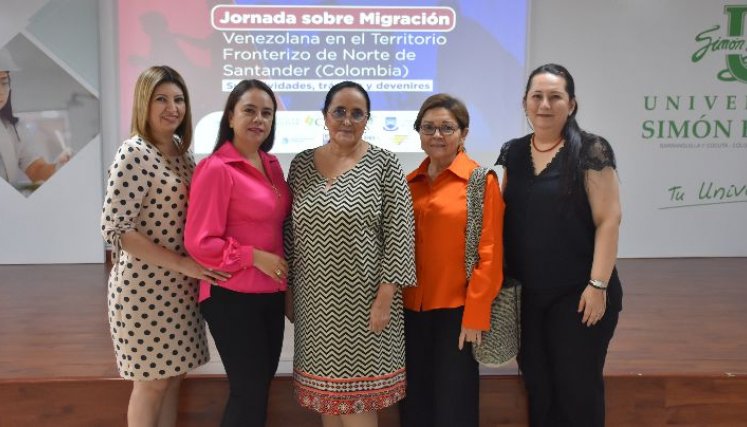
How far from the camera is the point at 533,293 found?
2.15m

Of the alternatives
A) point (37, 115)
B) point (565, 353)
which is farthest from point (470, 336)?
point (37, 115)

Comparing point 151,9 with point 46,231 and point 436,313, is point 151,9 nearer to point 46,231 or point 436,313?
point 46,231

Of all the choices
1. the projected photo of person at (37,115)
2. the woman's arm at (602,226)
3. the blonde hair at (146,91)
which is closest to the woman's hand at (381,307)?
the woman's arm at (602,226)

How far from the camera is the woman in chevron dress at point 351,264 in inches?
77.5

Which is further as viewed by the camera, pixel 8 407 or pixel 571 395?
pixel 8 407

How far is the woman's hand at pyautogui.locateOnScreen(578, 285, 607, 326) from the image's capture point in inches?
80.7

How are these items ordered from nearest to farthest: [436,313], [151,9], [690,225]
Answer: [436,313]
[151,9]
[690,225]

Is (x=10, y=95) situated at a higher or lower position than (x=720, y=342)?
higher

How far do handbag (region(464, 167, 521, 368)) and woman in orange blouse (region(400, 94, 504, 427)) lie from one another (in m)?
0.02

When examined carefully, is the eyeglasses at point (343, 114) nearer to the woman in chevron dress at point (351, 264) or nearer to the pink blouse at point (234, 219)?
the woman in chevron dress at point (351, 264)

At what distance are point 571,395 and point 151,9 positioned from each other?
4273mm

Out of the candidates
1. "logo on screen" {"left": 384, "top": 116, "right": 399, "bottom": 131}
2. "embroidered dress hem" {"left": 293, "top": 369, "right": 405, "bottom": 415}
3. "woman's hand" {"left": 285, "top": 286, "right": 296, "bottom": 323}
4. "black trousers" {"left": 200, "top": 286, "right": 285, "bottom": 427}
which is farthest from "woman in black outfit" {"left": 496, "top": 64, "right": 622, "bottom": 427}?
"logo on screen" {"left": 384, "top": 116, "right": 399, "bottom": 131}

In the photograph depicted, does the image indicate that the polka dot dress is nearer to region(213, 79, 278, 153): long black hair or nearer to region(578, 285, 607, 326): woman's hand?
region(213, 79, 278, 153): long black hair

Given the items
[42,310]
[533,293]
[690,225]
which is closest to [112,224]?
[533,293]
